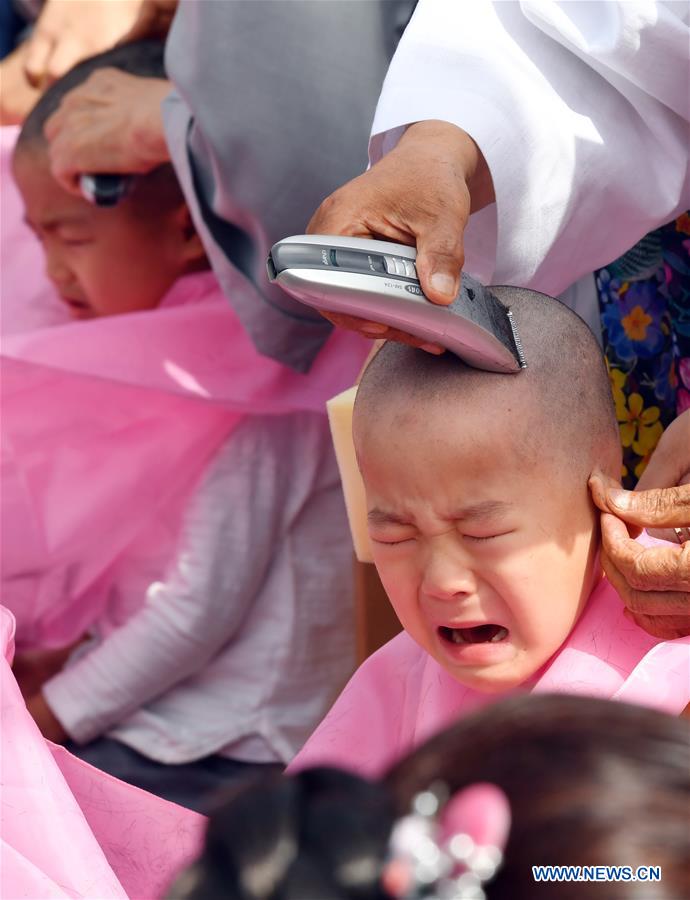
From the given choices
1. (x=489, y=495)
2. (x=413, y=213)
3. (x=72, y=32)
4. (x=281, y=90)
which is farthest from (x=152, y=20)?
(x=489, y=495)

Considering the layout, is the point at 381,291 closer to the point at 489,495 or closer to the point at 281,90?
the point at 489,495

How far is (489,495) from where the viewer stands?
991 millimetres

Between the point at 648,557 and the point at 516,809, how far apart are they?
0.44m

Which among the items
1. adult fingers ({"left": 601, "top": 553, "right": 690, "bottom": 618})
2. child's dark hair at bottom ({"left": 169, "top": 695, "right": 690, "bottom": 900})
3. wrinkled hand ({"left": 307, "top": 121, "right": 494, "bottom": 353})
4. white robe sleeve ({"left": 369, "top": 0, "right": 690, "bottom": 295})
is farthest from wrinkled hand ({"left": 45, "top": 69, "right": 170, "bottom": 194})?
child's dark hair at bottom ({"left": 169, "top": 695, "right": 690, "bottom": 900})

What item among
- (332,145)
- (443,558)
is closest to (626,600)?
(443,558)

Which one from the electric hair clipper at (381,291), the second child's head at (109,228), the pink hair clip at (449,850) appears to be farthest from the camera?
the second child's head at (109,228)

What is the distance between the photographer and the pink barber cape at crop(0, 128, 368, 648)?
178 cm

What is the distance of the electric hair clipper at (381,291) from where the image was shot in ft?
2.80

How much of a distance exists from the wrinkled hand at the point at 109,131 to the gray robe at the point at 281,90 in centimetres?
19

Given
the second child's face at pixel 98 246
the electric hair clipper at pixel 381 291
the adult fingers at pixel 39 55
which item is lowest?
the second child's face at pixel 98 246

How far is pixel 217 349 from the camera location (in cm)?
180

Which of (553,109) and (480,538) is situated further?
(553,109)

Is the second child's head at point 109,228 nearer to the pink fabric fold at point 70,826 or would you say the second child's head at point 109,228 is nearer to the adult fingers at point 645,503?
the pink fabric fold at point 70,826

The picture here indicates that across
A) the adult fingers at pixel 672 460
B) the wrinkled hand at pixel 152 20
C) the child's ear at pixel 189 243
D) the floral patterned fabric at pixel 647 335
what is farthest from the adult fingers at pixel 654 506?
the wrinkled hand at pixel 152 20
